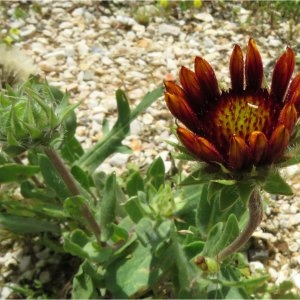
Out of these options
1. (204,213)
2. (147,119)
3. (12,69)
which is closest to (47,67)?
(147,119)

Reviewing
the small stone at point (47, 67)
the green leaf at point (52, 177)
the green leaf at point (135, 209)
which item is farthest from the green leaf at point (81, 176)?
the small stone at point (47, 67)

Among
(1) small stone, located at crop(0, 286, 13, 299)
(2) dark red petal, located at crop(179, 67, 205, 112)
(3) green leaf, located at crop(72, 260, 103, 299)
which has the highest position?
(2) dark red petal, located at crop(179, 67, 205, 112)

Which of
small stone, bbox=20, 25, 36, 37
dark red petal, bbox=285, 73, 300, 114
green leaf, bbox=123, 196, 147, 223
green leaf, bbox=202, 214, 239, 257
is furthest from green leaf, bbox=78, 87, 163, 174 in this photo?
small stone, bbox=20, 25, 36, 37

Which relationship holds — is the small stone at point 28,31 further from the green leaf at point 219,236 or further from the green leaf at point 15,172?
the green leaf at point 219,236

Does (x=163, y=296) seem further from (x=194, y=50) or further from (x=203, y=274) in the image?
(x=194, y=50)

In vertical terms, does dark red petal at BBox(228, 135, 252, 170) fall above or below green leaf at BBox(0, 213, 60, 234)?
above

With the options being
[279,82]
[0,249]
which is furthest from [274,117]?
[0,249]

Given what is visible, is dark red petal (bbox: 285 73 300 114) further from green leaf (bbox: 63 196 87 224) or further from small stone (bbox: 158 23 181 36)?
small stone (bbox: 158 23 181 36)
